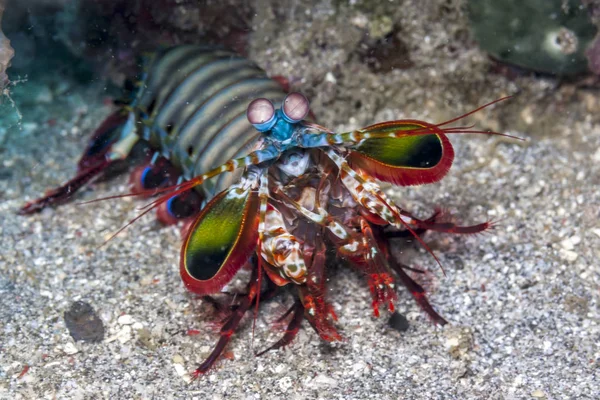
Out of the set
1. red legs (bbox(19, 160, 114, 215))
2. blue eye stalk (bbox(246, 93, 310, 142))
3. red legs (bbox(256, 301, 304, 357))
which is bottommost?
red legs (bbox(19, 160, 114, 215))

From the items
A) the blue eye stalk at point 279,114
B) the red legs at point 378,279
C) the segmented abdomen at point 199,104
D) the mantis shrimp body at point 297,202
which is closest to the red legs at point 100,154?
the segmented abdomen at point 199,104

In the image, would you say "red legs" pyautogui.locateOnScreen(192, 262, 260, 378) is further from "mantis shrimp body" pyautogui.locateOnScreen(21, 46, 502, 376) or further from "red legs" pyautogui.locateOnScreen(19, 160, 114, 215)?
"red legs" pyautogui.locateOnScreen(19, 160, 114, 215)

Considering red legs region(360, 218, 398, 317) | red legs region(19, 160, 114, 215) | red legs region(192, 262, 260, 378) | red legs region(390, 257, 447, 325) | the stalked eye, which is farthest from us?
red legs region(19, 160, 114, 215)

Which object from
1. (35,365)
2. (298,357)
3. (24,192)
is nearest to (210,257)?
(298,357)

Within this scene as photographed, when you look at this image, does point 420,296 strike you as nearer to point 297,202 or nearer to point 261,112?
point 297,202

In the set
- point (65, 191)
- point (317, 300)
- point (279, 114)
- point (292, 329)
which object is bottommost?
point (65, 191)

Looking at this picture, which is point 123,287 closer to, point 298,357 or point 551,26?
point 298,357

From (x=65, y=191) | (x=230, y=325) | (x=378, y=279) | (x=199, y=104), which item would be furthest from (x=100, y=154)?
(x=378, y=279)

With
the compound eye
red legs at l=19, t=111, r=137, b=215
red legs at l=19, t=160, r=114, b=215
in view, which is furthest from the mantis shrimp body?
red legs at l=19, t=160, r=114, b=215
